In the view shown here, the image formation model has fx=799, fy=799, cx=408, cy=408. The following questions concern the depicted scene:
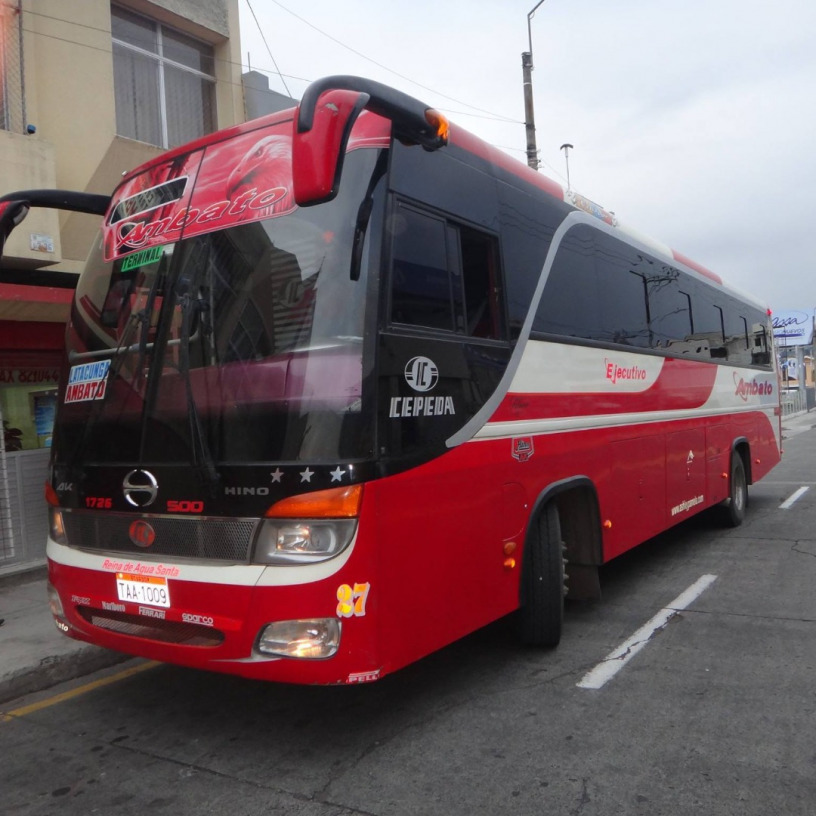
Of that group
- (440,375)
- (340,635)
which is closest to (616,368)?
(440,375)

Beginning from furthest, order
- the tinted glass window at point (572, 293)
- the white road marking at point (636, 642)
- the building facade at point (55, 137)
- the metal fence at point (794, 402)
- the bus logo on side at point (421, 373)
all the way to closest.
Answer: the metal fence at point (794, 402) → the building facade at point (55, 137) → the tinted glass window at point (572, 293) → the white road marking at point (636, 642) → the bus logo on side at point (421, 373)

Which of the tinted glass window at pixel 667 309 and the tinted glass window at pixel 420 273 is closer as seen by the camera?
the tinted glass window at pixel 420 273

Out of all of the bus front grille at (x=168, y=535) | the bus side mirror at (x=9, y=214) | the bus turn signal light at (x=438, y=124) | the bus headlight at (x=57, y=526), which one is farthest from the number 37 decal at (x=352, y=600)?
the bus side mirror at (x=9, y=214)

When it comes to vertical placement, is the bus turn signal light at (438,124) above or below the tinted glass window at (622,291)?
above

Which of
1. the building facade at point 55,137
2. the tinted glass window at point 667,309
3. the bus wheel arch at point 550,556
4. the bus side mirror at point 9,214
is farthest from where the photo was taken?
the building facade at point 55,137

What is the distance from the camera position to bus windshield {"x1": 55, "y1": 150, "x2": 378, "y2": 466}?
11.7 feet

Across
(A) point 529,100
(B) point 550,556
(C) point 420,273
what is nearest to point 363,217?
(C) point 420,273

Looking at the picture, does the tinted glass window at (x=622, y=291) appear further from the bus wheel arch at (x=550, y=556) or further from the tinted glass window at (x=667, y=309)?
the bus wheel arch at (x=550, y=556)

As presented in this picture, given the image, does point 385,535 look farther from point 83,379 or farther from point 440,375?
point 83,379

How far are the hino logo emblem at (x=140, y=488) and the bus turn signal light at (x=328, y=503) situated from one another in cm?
80

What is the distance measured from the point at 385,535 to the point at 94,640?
5.90 ft

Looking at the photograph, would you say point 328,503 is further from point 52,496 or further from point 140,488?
point 52,496

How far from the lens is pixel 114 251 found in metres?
4.46

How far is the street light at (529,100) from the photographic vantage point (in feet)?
56.0
